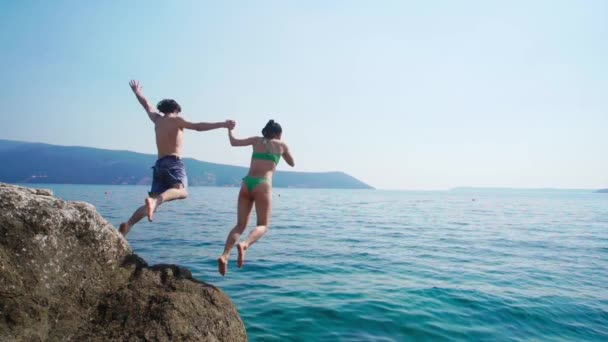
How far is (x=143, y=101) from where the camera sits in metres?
7.18

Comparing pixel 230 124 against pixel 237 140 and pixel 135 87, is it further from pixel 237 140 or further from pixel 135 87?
pixel 135 87

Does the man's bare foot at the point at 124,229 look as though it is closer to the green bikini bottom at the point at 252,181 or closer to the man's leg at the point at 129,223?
the man's leg at the point at 129,223

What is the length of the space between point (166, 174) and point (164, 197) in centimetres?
50

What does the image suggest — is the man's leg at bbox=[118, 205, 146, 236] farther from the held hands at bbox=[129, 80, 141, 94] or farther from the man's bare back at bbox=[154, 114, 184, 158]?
the held hands at bbox=[129, 80, 141, 94]

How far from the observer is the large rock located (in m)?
4.21

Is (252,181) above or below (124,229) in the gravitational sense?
above

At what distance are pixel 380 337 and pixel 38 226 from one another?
20.4 ft

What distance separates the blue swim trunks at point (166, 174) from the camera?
635cm

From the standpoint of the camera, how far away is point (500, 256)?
15930 millimetres

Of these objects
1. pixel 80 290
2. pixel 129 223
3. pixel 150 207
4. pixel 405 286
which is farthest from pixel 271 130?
pixel 405 286

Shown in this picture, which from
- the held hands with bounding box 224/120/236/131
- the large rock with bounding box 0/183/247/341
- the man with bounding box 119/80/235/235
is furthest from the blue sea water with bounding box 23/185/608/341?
the held hands with bounding box 224/120/236/131

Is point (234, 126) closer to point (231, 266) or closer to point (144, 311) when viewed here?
point (144, 311)

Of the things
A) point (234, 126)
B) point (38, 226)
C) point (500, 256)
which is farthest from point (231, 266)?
point (500, 256)

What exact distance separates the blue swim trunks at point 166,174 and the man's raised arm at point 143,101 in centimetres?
96
